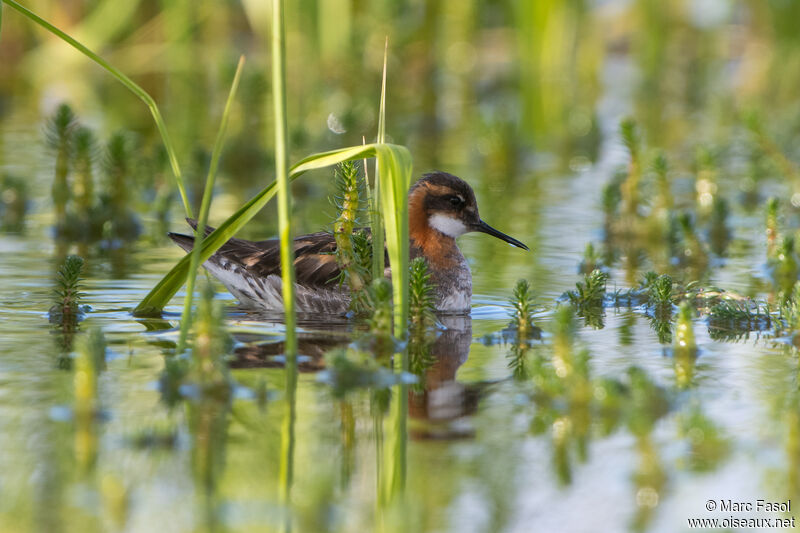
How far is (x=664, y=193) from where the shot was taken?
840 cm

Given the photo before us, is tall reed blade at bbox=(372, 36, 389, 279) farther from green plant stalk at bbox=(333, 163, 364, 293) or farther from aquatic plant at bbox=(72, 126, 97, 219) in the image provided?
aquatic plant at bbox=(72, 126, 97, 219)

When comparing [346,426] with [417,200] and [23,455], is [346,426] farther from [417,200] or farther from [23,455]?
[417,200]

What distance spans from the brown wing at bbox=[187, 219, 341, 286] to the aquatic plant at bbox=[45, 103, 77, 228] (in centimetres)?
162

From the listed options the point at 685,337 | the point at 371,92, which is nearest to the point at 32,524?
the point at 685,337

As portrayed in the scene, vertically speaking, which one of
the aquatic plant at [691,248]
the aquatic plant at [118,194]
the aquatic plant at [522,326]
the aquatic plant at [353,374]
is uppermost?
the aquatic plant at [118,194]

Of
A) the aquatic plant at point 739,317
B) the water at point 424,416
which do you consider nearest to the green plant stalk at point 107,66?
the water at point 424,416

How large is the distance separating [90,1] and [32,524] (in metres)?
12.7

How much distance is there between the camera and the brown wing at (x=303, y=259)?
6.45 m

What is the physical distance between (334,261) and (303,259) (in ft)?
0.65

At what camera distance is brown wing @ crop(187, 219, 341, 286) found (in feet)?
21.2

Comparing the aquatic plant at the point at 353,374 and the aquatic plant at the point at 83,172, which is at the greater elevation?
the aquatic plant at the point at 83,172

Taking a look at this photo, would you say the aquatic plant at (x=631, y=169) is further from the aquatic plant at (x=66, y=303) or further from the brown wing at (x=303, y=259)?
the aquatic plant at (x=66, y=303)

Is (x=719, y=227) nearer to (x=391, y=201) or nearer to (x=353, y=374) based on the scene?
(x=391, y=201)

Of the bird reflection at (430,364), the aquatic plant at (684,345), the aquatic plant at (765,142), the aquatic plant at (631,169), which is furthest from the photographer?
the aquatic plant at (631,169)
